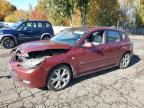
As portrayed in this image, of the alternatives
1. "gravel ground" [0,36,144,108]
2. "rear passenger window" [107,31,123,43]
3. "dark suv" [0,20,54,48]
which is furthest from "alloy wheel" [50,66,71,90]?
"dark suv" [0,20,54,48]

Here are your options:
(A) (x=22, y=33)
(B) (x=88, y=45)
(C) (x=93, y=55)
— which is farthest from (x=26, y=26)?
(B) (x=88, y=45)

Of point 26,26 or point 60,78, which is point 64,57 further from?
point 26,26

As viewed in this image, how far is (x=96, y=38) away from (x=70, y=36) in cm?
81

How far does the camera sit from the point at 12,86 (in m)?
6.04

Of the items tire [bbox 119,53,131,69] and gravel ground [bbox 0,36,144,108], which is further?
tire [bbox 119,53,131,69]

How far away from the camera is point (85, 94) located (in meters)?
5.60

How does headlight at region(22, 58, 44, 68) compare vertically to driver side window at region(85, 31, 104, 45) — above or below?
Answer: below

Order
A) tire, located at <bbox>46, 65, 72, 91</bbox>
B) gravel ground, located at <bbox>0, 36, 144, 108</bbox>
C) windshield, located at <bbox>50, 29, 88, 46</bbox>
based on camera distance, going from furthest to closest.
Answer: windshield, located at <bbox>50, 29, 88, 46</bbox> < tire, located at <bbox>46, 65, 72, 91</bbox> < gravel ground, located at <bbox>0, 36, 144, 108</bbox>

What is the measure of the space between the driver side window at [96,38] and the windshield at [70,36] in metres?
0.25

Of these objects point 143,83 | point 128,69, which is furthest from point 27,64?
point 128,69

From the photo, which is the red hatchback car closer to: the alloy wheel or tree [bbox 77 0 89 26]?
the alloy wheel

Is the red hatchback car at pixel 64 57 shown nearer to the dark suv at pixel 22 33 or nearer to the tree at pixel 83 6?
the dark suv at pixel 22 33

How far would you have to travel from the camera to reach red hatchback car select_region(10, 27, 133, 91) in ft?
17.7

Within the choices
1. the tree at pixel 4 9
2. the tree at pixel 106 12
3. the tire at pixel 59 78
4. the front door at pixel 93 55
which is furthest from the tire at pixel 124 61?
the tree at pixel 4 9
